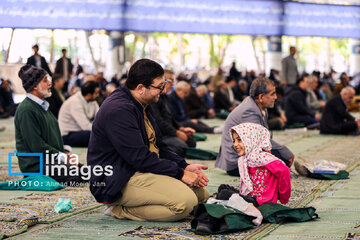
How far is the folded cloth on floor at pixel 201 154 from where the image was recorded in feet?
22.0

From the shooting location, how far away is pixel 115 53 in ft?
60.1

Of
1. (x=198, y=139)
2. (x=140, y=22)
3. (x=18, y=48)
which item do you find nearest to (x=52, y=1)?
(x=140, y=22)

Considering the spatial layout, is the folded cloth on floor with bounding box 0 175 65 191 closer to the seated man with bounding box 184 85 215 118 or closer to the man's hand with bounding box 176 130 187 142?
the man's hand with bounding box 176 130 187 142

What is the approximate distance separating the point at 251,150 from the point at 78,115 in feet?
12.4

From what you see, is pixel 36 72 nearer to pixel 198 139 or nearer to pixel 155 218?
pixel 155 218

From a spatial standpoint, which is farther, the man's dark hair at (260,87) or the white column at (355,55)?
the white column at (355,55)

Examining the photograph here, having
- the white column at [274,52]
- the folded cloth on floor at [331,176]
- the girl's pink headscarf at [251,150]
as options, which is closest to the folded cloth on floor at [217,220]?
the girl's pink headscarf at [251,150]

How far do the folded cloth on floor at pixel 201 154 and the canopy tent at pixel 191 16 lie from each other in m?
4.56

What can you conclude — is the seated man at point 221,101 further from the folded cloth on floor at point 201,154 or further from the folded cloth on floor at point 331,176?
the folded cloth on floor at point 331,176

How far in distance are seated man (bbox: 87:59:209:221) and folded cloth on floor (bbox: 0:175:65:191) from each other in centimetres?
124

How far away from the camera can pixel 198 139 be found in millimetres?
8656

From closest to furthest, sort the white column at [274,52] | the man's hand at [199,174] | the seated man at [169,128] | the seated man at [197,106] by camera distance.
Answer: the man's hand at [199,174]
the seated man at [169,128]
the seated man at [197,106]
the white column at [274,52]

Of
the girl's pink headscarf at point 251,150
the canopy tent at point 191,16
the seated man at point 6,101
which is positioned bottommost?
the seated man at point 6,101

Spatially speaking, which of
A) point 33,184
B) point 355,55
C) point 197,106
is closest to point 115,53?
point 197,106
